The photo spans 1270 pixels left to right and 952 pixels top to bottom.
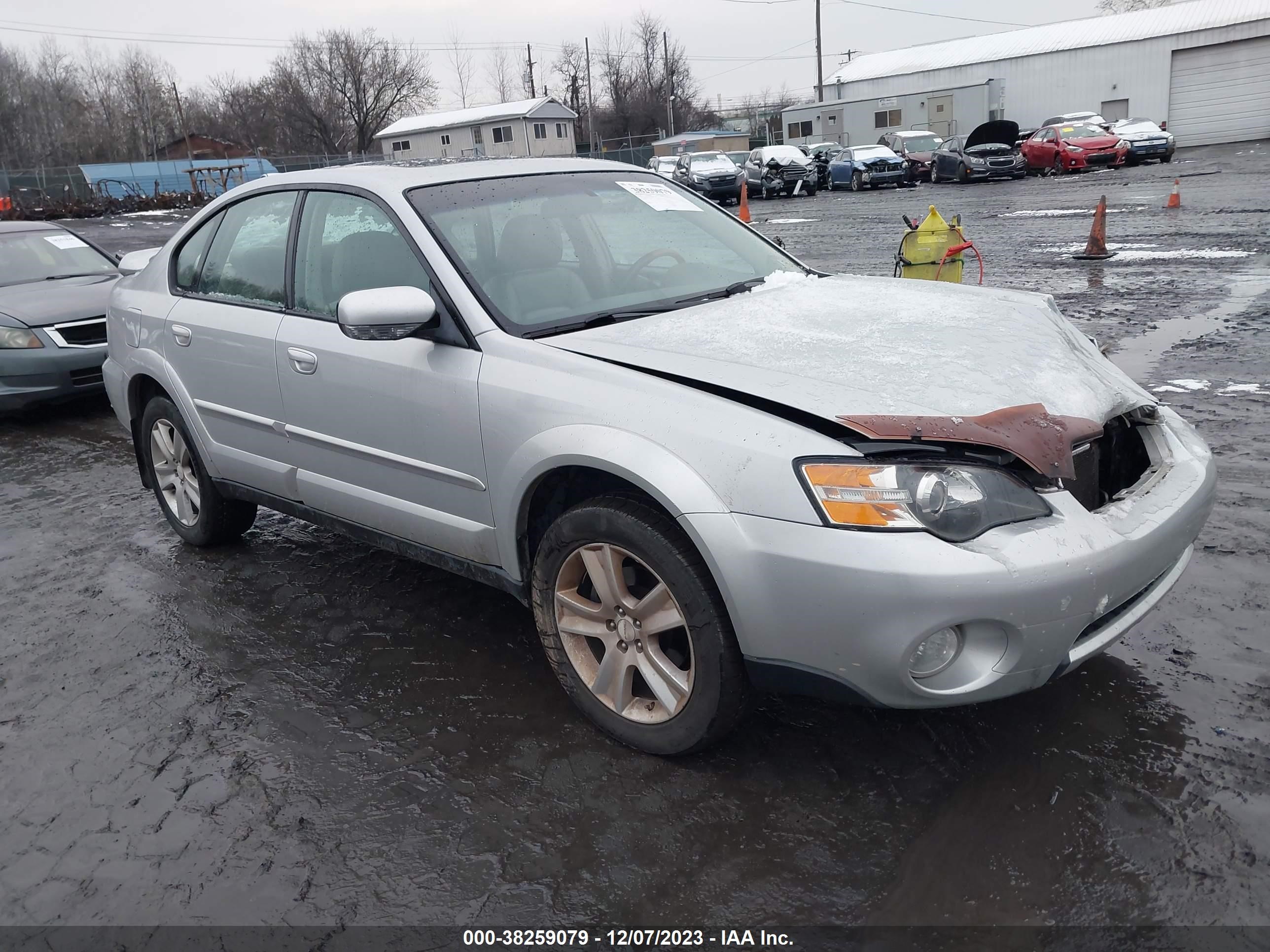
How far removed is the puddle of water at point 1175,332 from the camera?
22.2ft

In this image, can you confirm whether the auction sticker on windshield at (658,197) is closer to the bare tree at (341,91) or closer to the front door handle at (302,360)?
the front door handle at (302,360)

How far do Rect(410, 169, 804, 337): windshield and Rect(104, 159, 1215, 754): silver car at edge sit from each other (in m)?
0.01

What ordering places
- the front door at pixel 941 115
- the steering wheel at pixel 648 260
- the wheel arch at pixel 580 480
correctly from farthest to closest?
the front door at pixel 941 115, the steering wheel at pixel 648 260, the wheel arch at pixel 580 480

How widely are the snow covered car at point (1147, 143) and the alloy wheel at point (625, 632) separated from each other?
30393mm

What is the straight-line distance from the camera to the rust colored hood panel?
2.38 metres

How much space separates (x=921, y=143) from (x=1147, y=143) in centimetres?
619

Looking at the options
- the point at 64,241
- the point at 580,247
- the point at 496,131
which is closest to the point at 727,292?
the point at 580,247

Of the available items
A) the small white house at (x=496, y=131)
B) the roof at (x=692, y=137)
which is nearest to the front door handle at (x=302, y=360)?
the roof at (x=692, y=137)

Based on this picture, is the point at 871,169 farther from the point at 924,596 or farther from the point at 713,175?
the point at 924,596

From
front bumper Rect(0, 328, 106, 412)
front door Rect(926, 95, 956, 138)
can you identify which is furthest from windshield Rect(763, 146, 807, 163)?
front bumper Rect(0, 328, 106, 412)

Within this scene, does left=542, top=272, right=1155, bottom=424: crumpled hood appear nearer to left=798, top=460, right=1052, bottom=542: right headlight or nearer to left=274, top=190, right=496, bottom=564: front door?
left=798, top=460, right=1052, bottom=542: right headlight

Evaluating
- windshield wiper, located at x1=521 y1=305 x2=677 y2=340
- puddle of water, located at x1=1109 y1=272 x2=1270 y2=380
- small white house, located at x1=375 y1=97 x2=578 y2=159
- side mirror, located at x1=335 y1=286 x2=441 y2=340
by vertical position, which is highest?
small white house, located at x1=375 y1=97 x2=578 y2=159

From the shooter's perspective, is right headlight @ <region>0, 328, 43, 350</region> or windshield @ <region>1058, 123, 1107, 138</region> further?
windshield @ <region>1058, 123, 1107, 138</region>

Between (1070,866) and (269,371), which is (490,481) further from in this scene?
(1070,866)
